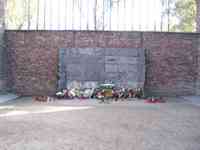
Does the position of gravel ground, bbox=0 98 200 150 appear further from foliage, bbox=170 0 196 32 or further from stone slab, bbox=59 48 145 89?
foliage, bbox=170 0 196 32

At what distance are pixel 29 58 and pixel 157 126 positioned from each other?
6832 millimetres

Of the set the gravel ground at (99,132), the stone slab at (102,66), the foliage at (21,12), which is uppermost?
the foliage at (21,12)

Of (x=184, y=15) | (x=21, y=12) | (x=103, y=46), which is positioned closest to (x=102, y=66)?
(x=103, y=46)

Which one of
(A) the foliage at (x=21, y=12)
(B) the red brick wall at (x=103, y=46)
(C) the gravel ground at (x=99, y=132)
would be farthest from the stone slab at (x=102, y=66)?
(C) the gravel ground at (x=99, y=132)

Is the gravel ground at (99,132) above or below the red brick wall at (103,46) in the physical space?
below

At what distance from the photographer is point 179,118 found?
516 cm

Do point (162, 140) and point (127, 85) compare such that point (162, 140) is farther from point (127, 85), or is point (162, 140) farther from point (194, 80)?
point (194, 80)

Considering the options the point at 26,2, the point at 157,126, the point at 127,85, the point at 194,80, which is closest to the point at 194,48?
the point at 194,80

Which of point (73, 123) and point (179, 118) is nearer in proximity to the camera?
point (73, 123)

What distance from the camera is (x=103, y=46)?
10180 mm

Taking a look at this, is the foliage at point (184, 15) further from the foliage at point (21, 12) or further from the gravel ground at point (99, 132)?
the gravel ground at point (99, 132)

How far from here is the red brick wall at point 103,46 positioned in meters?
10.1

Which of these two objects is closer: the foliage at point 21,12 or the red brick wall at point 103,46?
the red brick wall at point 103,46

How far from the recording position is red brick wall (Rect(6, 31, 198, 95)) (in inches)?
397
